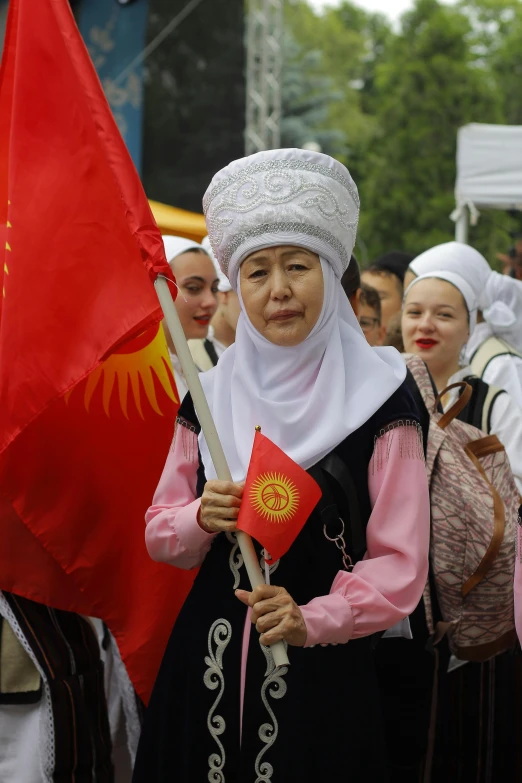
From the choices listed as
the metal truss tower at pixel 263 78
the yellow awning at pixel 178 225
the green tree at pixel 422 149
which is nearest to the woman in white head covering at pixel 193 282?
the yellow awning at pixel 178 225

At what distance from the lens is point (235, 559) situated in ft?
8.27

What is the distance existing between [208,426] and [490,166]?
6091 mm

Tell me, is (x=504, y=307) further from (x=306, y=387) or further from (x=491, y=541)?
(x=306, y=387)

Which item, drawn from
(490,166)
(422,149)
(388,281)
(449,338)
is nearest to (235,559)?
(449,338)

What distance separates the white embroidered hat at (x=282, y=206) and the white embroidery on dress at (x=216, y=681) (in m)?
0.86

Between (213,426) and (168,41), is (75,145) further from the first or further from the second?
(168,41)

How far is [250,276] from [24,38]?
91 centimetres

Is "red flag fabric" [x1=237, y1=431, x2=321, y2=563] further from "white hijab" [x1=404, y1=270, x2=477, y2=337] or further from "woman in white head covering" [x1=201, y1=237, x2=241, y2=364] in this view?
"woman in white head covering" [x1=201, y1=237, x2=241, y2=364]

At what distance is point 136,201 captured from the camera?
275 cm

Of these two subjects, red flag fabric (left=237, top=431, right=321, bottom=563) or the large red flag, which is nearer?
red flag fabric (left=237, top=431, right=321, bottom=563)

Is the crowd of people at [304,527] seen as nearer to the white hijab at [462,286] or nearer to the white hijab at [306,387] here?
the white hijab at [306,387]

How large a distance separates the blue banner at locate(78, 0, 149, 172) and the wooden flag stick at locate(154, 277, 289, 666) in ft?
33.9

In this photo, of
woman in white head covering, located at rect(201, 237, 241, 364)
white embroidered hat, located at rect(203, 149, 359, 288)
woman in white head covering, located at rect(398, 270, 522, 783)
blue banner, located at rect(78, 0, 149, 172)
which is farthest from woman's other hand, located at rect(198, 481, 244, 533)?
blue banner, located at rect(78, 0, 149, 172)

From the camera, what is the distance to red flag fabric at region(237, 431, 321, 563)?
229 centimetres
